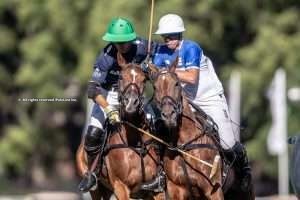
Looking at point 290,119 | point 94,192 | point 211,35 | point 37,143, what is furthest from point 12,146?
point 94,192

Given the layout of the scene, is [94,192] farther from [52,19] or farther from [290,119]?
[52,19]

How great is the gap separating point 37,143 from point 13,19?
178 inches

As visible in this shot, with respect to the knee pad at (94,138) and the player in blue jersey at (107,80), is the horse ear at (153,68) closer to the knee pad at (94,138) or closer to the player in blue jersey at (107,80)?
the player in blue jersey at (107,80)

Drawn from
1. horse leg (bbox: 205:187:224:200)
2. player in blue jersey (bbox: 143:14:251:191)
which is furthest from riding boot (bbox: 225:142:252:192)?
horse leg (bbox: 205:187:224:200)

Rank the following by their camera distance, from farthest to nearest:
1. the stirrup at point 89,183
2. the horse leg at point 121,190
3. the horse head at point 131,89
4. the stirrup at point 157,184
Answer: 1. the stirrup at point 89,183
2. the horse leg at point 121,190
3. the stirrup at point 157,184
4. the horse head at point 131,89

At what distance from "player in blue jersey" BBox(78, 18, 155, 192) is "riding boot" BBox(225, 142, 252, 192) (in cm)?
136

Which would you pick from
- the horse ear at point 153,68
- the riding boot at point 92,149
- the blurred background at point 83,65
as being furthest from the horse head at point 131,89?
the blurred background at point 83,65

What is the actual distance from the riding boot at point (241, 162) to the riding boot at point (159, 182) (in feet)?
2.79

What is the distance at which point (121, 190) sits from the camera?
13992 mm

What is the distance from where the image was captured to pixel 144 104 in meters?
13.8

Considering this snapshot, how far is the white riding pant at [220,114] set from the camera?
46.6 feet

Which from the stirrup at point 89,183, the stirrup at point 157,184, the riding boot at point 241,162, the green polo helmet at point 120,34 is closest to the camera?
the stirrup at point 157,184

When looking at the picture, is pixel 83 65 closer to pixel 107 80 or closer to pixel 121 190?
pixel 107 80

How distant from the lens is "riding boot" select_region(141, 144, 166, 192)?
1355 cm
